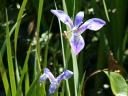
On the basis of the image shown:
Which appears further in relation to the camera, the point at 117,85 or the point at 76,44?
the point at 117,85

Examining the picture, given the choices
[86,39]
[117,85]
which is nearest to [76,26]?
[117,85]

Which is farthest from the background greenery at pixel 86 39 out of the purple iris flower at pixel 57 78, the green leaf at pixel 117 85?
the purple iris flower at pixel 57 78

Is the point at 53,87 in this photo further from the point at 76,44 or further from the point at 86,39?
the point at 86,39

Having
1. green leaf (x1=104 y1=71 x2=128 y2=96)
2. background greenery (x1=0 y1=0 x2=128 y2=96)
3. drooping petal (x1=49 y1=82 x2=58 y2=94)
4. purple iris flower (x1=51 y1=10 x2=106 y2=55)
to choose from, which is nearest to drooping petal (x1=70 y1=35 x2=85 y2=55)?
purple iris flower (x1=51 y1=10 x2=106 y2=55)

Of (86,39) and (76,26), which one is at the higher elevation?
(76,26)

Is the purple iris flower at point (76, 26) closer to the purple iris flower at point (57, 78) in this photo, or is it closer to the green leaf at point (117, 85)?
the purple iris flower at point (57, 78)

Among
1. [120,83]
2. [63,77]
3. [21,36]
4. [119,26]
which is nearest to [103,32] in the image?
[119,26]

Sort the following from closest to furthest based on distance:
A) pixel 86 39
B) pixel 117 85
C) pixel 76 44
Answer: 1. pixel 76 44
2. pixel 117 85
3. pixel 86 39
